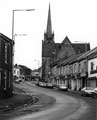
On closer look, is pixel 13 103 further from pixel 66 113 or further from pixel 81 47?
pixel 81 47

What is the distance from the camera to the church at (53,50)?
109 metres

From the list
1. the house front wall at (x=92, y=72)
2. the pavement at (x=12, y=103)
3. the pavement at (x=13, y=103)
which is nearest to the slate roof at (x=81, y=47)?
the house front wall at (x=92, y=72)

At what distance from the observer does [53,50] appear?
121 m

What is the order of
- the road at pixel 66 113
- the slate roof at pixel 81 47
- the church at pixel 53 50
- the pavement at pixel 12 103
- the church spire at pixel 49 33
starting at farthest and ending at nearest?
1. the church spire at pixel 49 33
2. the slate roof at pixel 81 47
3. the church at pixel 53 50
4. the pavement at pixel 12 103
5. the road at pixel 66 113

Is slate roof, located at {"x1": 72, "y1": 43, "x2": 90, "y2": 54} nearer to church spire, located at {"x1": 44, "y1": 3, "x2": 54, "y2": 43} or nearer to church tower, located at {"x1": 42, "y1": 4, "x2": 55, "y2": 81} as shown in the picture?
church tower, located at {"x1": 42, "y1": 4, "x2": 55, "y2": 81}

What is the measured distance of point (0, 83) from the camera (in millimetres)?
32688

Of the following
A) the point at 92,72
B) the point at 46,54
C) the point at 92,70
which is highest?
the point at 46,54

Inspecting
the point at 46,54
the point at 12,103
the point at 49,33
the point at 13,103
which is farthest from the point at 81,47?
the point at 12,103

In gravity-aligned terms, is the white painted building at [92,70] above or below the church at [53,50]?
below

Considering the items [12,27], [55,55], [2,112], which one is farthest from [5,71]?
[55,55]

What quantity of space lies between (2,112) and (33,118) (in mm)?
4042

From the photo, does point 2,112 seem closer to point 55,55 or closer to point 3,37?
point 3,37

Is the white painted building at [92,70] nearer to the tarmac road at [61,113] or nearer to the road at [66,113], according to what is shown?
the road at [66,113]

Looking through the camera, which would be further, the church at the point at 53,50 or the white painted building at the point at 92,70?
the church at the point at 53,50
